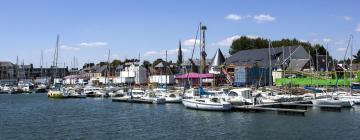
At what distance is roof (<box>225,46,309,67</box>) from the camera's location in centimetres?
11226

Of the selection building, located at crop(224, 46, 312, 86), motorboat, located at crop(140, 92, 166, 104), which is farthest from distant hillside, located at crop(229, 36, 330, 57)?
motorboat, located at crop(140, 92, 166, 104)

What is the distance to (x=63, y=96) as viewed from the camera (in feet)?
286

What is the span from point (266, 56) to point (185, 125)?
78.7 m

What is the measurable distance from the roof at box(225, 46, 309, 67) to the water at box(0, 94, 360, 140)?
6083cm

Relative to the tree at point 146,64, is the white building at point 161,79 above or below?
below

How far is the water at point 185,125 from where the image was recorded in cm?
3534

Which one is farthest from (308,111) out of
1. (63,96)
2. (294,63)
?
(294,63)

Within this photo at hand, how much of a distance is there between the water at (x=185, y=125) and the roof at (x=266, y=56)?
200 ft

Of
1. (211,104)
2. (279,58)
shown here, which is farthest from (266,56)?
(211,104)

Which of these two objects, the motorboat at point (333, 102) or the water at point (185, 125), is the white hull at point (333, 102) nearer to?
the motorboat at point (333, 102)

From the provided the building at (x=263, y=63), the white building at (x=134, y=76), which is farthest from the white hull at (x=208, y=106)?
the white building at (x=134, y=76)

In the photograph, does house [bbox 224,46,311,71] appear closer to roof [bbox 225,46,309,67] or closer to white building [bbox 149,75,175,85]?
roof [bbox 225,46,309,67]

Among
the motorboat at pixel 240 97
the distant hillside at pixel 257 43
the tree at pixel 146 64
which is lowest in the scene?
the motorboat at pixel 240 97

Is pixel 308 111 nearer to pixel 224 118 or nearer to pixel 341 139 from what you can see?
pixel 224 118
